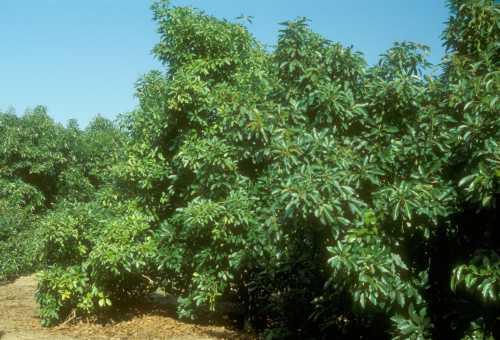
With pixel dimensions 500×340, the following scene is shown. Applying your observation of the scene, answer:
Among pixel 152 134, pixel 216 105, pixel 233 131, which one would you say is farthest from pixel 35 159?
pixel 233 131

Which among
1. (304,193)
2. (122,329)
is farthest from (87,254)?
(304,193)

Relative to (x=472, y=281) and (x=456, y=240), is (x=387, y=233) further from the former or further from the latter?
(x=472, y=281)

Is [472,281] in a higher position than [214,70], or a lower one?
lower

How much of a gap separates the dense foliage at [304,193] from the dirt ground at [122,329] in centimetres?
36

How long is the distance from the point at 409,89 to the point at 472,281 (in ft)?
7.08

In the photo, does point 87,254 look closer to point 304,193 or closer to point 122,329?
point 122,329

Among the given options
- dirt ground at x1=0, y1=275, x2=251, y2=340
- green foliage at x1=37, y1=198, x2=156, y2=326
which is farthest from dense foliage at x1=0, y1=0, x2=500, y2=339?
dirt ground at x1=0, y1=275, x2=251, y2=340

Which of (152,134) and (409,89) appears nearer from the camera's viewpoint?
(409,89)

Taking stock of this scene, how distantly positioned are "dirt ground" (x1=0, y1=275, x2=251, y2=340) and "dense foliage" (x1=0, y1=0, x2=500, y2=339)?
36 cm

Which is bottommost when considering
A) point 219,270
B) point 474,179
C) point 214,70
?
point 219,270

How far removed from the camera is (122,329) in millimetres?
9242

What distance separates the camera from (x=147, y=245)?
879cm

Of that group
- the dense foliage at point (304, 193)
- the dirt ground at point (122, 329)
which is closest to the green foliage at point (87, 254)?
the dense foliage at point (304, 193)

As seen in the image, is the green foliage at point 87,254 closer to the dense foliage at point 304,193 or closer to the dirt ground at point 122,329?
the dense foliage at point 304,193
